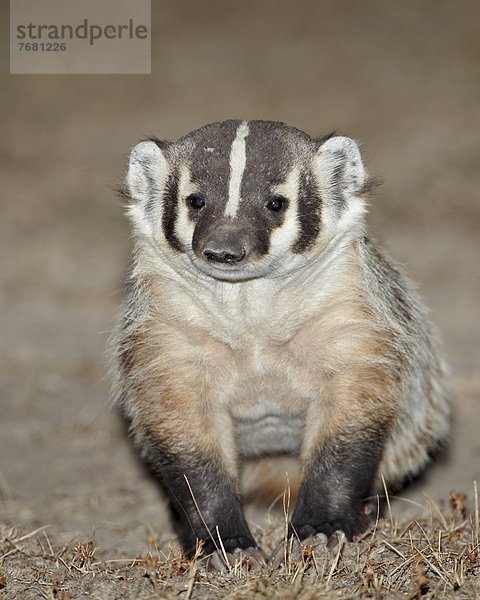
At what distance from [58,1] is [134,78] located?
1.57m

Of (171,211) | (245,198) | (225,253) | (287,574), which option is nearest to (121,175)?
(171,211)

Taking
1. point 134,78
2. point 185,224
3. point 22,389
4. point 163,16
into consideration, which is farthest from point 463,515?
point 163,16

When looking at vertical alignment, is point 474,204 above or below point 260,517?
above

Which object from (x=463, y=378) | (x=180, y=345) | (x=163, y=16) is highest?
(x=163, y=16)

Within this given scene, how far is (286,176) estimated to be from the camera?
3.24 meters

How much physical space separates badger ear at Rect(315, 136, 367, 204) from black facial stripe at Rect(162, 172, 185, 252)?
0.46 m

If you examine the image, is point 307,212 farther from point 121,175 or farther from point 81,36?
point 81,36

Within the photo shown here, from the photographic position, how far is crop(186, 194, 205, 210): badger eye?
3209mm

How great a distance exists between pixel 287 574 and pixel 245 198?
1.09m

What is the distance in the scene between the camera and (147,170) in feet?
11.5

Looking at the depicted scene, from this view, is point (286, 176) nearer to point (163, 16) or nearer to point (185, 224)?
point (185, 224)

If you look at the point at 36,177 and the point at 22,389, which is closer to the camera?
the point at 22,389

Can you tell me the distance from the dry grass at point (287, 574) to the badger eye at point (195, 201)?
3.45ft

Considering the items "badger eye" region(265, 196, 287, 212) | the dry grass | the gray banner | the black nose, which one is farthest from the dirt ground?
the black nose
